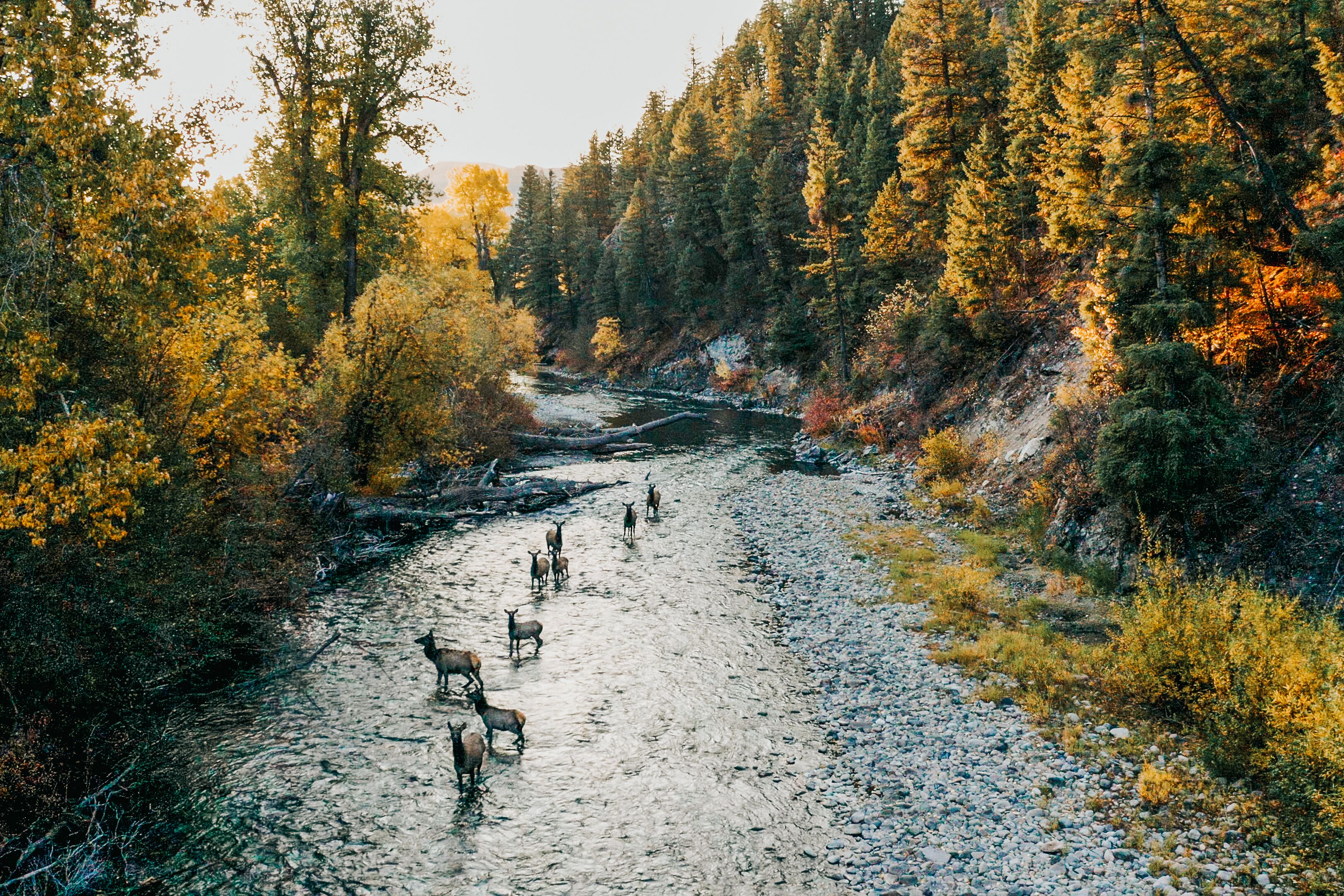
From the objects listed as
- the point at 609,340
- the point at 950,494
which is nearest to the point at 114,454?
the point at 950,494

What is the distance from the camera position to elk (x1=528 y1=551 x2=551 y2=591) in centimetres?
1881

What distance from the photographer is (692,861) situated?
9250mm

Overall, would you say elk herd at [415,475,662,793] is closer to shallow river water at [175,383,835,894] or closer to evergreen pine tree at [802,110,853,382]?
shallow river water at [175,383,835,894]

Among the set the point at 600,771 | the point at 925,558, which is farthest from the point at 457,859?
the point at 925,558

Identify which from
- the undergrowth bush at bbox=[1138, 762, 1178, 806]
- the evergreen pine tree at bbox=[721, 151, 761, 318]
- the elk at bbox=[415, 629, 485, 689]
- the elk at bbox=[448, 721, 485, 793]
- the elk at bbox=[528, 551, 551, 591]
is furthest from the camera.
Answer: the evergreen pine tree at bbox=[721, 151, 761, 318]

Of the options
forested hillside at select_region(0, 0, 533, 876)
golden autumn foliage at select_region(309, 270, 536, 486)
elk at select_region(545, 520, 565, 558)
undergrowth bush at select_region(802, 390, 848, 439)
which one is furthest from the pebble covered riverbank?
undergrowth bush at select_region(802, 390, 848, 439)

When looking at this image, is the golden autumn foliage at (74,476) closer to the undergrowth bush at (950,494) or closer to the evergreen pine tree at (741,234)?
the undergrowth bush at (950,494)

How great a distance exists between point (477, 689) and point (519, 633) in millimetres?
1876

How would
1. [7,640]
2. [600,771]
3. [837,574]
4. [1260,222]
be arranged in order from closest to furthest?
[7,640]
[600,771]
[1260,222]
[837,574]

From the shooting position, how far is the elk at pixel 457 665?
44.7ft

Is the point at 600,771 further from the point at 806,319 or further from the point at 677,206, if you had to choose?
the point at 677,206

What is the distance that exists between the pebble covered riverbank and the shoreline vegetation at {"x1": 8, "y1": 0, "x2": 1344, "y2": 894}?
0.82 meters

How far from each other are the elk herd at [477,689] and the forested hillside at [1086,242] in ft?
44.9

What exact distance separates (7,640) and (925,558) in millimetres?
20360
